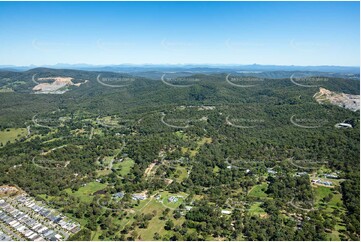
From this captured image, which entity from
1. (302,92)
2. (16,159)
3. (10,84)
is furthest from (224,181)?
(10,84)

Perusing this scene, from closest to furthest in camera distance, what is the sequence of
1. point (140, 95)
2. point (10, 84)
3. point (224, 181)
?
point (224, 181) < point (140, 95) < point (10, 84)

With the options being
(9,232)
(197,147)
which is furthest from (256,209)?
(9,232)

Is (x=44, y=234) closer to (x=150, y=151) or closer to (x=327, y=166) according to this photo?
(x=150, y=151)

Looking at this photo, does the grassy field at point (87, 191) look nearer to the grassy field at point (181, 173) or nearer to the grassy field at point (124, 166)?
the grassy field at point (124, 166)

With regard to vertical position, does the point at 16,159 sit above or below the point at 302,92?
below

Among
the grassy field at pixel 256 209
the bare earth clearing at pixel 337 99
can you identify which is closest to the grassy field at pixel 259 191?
the grassy field at pixel 256 209

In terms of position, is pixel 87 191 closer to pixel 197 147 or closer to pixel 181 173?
pixel 181 173
